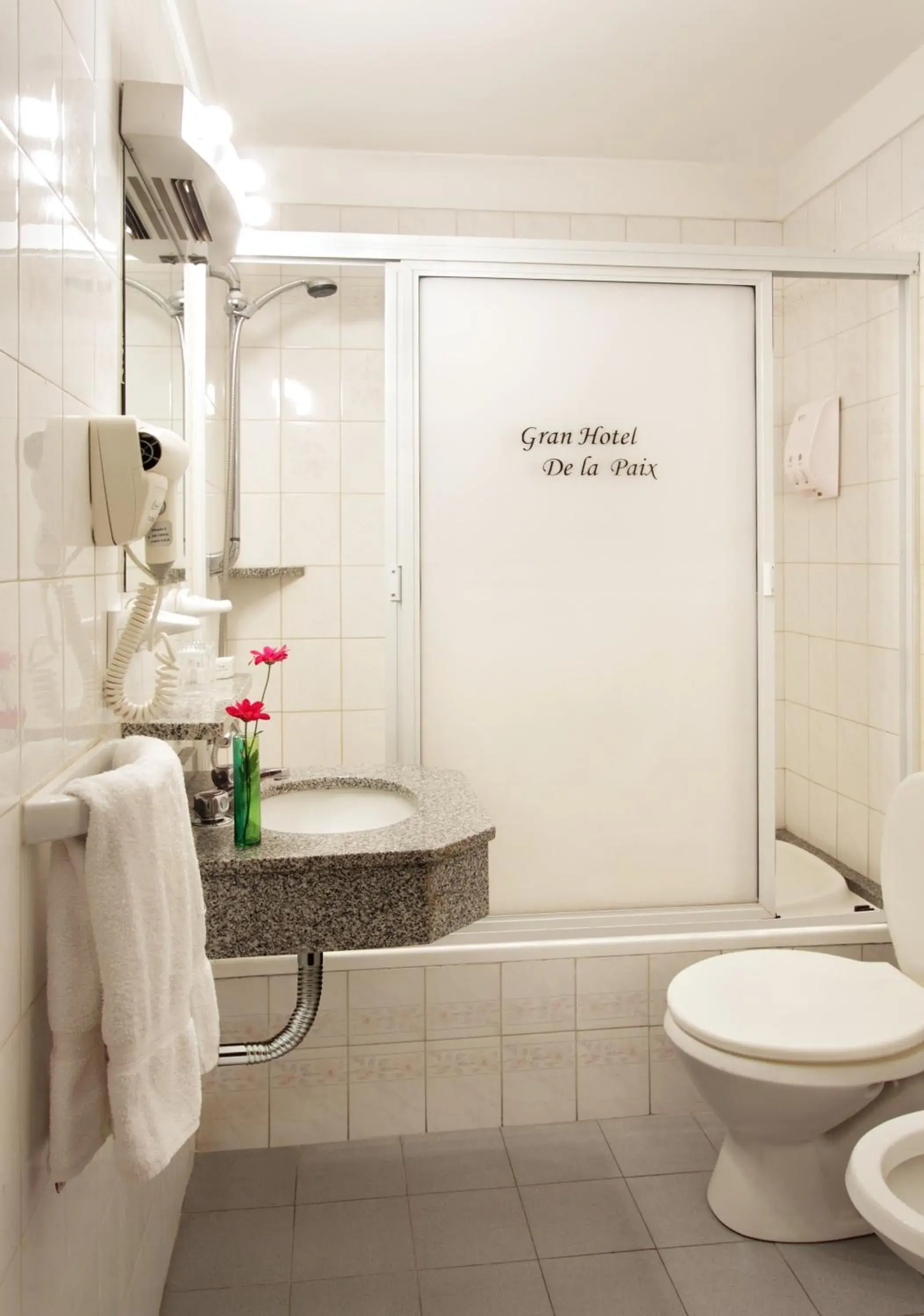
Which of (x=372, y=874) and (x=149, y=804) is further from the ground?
(x=149, y=804)

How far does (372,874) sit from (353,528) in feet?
5.33

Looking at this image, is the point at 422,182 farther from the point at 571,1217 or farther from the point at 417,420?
the point at 571,1217

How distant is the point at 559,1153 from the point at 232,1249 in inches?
27.3

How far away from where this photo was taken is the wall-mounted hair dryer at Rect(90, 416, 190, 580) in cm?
114

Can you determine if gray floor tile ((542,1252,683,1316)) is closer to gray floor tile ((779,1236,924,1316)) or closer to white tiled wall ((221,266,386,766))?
gray floor tile ((779,1236,924,1316))

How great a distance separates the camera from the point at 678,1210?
1.88 m

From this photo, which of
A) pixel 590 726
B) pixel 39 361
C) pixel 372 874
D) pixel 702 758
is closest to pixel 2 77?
pixel 39 361

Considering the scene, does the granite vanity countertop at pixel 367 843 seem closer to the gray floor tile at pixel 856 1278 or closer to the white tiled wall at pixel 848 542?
the gray floor tile at pixel 856 1278

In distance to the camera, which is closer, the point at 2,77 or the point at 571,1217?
the point at 2,77

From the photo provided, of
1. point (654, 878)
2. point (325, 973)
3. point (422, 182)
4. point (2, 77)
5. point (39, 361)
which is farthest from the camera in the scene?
point (422, 182)

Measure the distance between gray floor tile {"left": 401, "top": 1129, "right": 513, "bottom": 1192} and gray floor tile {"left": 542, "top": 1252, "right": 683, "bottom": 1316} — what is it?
27cm

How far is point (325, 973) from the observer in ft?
6.91

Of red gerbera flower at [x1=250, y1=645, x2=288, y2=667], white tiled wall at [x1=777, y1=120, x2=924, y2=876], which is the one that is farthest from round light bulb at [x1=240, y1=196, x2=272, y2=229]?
white tiled wall at [x1=777, y1=120, x2=924, y2=876]

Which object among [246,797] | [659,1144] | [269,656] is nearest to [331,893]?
[246,797]
